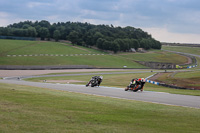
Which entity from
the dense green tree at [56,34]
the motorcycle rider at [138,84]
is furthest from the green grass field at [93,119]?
the dense green tree at [56,34]

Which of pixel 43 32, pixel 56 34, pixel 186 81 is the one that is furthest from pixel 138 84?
pixel 43 32

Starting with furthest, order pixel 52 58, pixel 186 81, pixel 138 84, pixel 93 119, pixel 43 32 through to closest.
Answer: pixel 43 32
pixel 52 58
pixel 186 81
pixel 138 84
pixel 93 119

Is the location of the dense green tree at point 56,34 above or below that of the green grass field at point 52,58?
above

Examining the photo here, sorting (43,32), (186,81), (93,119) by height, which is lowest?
(186,81)

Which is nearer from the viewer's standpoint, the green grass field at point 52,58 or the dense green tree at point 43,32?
the green grass field at point 52,58

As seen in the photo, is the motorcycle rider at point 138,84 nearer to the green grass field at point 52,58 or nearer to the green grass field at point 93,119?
the green grass field at point 93,119

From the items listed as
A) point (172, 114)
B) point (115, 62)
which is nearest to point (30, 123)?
point (172, 114)

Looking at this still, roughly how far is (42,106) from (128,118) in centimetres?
394

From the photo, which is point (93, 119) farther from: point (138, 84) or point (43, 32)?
point (43, 32)

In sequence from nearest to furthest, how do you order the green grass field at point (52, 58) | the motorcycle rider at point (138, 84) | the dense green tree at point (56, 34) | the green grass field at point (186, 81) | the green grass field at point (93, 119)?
the green grass field at point (93, 119) → the motorcycle rider at point (138, 84) → the green grass field at point (186, 81) → the green grass field at point (52, 58) → the dense green tree at point (56, 34)

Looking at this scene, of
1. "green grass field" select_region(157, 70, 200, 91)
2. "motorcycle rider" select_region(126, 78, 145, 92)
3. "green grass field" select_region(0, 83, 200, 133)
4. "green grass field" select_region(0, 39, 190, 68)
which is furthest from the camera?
"green grass field" select_region(0, 39, 190, 68)

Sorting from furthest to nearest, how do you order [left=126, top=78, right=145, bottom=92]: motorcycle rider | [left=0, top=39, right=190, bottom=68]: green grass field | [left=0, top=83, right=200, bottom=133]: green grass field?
[left=0, top=39, right=190, bottom=68]: green grass field < [left=126, top=78, right=145, bottom=92]: motorcycle rider < [left=0, top=83, right=200, bottom=133]: green grass field

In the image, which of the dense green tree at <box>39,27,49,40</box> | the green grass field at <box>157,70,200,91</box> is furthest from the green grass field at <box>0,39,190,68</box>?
the green grass field at <box>157,70,200,91</box>

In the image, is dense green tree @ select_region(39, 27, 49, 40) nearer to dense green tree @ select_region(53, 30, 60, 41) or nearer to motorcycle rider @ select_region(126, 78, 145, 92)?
dense green tree @ select_region(53, 30, 60, 41)
